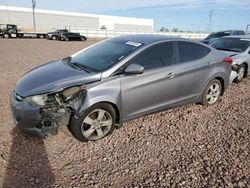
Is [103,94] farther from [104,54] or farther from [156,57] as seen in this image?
[156,57]

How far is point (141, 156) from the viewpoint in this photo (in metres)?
3.46

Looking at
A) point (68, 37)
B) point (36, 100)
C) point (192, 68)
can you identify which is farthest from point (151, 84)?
point (68, 37)

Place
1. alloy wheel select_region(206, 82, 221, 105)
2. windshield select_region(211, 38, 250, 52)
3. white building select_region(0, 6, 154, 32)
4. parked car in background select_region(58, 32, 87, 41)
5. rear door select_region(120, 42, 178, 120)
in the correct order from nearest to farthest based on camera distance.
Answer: rear door select_region(120, 42, 178, 120) < alloy wheel select_region(206, 82, 221, 105) < windshield select_region(211, 38, 250, 52) < parked car in background select_region(58, 32, 87, 41) < white building select_region(0, 6, 154, 32)

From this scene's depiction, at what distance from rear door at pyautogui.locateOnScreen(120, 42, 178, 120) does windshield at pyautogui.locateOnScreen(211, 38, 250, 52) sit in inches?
184

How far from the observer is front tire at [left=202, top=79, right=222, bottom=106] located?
5.23 metres

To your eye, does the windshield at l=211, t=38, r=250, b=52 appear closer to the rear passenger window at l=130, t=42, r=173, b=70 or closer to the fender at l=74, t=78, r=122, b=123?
the rear passenger window at l=130, t=42, r=173, b=70

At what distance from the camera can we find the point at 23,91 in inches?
139

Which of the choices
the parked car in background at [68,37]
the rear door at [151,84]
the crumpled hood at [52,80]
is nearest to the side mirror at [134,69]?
the rear door at [151,84]

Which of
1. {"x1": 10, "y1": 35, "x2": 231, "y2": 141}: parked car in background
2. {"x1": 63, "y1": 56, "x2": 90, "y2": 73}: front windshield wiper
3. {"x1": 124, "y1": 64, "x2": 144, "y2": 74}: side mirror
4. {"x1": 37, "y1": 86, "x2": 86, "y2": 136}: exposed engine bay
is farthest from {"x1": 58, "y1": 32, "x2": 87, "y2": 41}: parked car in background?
{"x1": 37, "y1": 86, "x2": 86, "y2": 136}: exposed engine bay

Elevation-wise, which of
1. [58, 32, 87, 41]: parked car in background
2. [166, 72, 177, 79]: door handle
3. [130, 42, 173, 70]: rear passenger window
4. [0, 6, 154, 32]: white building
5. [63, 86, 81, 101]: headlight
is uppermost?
[0, 6, 154, 32]: white building

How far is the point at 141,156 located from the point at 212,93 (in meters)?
2.77

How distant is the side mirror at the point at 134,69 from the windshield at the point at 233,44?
18.4 feet

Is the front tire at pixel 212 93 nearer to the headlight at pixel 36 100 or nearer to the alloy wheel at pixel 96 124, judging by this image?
the alloy wheel at pixel 96 124

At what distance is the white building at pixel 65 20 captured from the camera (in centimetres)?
6619
